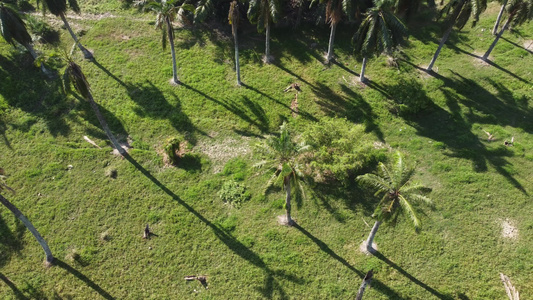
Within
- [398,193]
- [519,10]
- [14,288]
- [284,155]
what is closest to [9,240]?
[14,288]

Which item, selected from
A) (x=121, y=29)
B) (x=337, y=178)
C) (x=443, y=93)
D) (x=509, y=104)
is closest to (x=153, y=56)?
(x=121, y=29)

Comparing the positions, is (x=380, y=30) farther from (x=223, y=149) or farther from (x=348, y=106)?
(x=223, y=149)

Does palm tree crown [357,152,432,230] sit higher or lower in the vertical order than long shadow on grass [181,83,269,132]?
higher

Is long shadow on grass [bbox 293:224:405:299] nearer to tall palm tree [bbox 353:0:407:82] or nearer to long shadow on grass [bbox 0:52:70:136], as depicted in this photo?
tall palm tree [bbox 353:0:407:82]

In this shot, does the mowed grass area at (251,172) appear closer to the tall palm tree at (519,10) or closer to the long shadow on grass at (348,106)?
the long shadow on grass at (348,106)

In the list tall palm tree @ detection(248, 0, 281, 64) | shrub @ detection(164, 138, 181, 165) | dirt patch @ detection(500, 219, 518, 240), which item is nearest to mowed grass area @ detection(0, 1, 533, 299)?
dirt patch @ detection(500, 219, 518, 240)

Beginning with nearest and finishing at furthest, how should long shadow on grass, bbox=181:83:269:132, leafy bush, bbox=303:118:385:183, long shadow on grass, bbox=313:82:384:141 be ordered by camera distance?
leafy bush, bbox=303:118:385:183 < long shadow on grass, bbox=313:82:384:141 < long shadow on grass, bbox=181:83:269:132

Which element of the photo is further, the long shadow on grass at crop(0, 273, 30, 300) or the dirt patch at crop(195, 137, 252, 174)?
the dirt patch at crop(195, 137, 252, 174)
